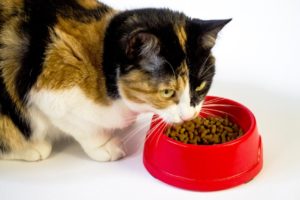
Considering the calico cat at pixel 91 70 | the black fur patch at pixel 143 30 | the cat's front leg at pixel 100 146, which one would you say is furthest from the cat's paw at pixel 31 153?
the black fur patch at pixel 143 30

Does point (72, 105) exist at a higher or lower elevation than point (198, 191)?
higher

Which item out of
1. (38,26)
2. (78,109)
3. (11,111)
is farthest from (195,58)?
(11,111)

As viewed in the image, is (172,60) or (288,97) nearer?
(172,60)

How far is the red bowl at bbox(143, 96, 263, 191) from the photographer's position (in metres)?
1.73

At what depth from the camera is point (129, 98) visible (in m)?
1.71

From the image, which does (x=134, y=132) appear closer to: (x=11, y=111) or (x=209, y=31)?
(x=11, y=111)

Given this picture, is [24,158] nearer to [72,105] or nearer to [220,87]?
[72,105]

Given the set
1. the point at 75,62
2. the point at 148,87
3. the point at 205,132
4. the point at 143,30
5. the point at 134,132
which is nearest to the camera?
the point at 143,30

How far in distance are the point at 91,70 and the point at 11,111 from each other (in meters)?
0.32

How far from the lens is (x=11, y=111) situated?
1828mm

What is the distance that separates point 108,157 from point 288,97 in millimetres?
845

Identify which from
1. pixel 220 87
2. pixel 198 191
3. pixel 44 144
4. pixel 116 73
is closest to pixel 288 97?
pixel 220 87

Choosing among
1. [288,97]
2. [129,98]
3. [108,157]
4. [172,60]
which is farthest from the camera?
[288,97]

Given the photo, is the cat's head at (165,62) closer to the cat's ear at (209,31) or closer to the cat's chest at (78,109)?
the cat's ear at (209,31)
